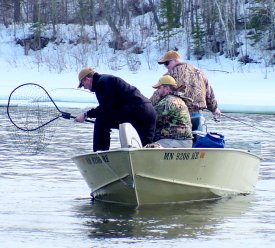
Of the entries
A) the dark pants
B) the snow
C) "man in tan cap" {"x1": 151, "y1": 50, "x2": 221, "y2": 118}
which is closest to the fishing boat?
the dark pants

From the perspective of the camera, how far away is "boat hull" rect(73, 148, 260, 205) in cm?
1176

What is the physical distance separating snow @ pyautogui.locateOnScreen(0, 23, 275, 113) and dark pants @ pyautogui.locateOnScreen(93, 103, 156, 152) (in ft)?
63.3

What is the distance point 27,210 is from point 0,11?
129ft

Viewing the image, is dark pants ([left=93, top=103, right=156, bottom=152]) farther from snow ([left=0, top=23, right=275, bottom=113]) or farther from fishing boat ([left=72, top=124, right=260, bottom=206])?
snow ([left=0, top=23, right=275, bottom=113])

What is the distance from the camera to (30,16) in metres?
50.9

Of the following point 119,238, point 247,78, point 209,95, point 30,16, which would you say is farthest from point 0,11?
point 119,238

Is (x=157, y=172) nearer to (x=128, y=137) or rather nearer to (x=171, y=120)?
(x=128, y=137)

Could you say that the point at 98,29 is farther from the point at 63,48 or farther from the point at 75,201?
the point at 75,201

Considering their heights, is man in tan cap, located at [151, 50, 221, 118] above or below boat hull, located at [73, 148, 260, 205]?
above

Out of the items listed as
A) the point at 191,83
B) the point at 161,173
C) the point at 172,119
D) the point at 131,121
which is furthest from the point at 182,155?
the point at 191,83

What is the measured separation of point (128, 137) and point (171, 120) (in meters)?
0.99

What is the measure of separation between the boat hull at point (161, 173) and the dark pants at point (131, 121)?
0.38 metres

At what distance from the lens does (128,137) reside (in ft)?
38.7

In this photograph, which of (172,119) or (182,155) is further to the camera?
(172,119)
